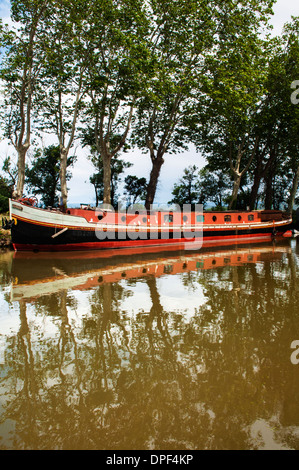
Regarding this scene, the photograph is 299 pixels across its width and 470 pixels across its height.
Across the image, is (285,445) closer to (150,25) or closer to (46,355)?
(46,355)

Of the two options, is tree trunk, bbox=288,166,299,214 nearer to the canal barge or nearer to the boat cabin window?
the canal barge

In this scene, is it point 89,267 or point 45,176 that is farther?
point 45,176

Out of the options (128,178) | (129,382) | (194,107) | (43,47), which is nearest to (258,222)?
(194,107)

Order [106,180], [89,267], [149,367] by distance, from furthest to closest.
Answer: [106,180] → [89,267] → [149,367]

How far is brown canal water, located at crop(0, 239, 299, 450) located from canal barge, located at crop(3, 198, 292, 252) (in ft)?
23.7

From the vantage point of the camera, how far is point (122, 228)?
17812mm

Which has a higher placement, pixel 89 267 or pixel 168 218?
pixel 168 218

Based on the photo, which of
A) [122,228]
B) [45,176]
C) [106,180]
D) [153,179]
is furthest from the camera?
[45,176]

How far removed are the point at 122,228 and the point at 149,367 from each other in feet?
45.8

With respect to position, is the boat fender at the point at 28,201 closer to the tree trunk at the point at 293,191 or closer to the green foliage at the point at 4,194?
the green foliage at the point at 4,194

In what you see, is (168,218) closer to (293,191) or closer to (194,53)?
(194,53)

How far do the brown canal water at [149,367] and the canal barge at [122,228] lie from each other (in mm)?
7210

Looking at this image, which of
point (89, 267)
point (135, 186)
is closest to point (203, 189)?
point (135, 186)

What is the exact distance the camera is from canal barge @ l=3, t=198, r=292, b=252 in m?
15.2
